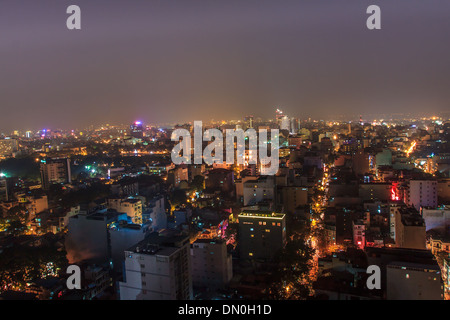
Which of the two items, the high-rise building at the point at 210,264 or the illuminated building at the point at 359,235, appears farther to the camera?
the illuminated building at the point at 359,235

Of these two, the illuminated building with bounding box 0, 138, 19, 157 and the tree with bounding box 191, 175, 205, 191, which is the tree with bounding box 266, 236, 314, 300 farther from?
the illuminated building with bounding box 0, 138, 19, 157

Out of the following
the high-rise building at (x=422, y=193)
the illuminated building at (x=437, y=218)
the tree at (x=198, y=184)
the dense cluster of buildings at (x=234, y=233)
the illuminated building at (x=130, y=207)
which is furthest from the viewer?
the tree at (x=198, y=184)

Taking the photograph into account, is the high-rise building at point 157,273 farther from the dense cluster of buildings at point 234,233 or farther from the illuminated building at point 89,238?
the illuminated building at point 89,238

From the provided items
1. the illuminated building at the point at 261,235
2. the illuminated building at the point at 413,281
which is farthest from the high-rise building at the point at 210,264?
the illuminated building at the point at 413,281

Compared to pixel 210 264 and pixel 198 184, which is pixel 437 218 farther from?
pixel 198 184

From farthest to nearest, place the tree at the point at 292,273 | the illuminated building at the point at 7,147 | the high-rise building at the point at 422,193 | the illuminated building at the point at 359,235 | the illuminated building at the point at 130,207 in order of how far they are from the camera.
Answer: the illuminated building at the point at 7,147 < the high-rise building at the point at 422,193 < the illuminated building at the point at 130,207 < the illuminated building at the point at 359,235 < the tree at the point at 292,273

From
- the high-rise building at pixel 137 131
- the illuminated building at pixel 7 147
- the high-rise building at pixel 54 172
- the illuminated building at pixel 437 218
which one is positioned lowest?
the illuminated building at pixel 437 218

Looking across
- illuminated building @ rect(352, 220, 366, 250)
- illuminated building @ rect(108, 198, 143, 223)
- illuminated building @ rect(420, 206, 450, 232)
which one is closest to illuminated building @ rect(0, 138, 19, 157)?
illuminated building @ rect(108, 198, 143, 223)
